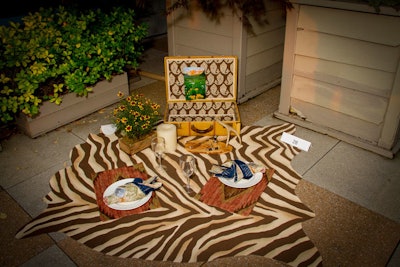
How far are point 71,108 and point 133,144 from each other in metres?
1.30

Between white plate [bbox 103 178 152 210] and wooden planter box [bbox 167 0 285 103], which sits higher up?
wooden planter box [bbox 167 0 285 103]

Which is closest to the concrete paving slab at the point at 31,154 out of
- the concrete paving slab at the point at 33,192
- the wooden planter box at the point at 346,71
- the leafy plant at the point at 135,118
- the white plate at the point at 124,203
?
the concrete paving slab at the point at 33,192

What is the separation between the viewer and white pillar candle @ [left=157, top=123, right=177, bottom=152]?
3.88m

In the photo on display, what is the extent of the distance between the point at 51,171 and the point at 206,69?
6.98 ft

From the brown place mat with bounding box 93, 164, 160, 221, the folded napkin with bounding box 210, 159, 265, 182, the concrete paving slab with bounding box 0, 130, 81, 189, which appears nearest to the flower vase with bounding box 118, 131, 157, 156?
the brown place mat with bounding box 93, 164, 160, 221

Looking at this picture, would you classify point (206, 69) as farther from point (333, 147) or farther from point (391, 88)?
point (391, 88)

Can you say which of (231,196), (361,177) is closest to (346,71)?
(361,177)

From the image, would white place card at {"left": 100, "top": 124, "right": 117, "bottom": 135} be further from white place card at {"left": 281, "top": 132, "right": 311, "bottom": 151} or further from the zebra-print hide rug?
white place card at {"left": 281, "top": 132, "right": 311, "bottom": 151}

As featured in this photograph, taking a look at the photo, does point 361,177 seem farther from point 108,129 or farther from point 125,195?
point 108,129

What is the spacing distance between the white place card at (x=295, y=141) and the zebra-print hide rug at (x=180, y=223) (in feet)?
1.26

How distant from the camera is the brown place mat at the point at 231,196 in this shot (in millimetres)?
3156

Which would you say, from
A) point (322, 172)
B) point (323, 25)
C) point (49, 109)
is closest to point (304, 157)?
point (322, 172)

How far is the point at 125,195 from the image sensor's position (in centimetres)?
309

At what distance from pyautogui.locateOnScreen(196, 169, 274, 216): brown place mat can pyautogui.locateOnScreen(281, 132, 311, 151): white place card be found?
83 centimetres
